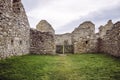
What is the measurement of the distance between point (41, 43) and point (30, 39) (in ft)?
3.57

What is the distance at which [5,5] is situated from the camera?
30.7ft

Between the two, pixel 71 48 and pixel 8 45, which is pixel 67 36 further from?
pixel 8 45

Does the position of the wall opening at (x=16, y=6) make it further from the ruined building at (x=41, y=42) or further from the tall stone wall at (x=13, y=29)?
the ruined building at (x=41, y=42)

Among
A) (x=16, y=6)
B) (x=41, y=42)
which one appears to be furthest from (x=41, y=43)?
(x=16, y=6)

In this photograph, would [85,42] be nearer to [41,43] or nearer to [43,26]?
[41,43]

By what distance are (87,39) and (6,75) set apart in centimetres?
1188

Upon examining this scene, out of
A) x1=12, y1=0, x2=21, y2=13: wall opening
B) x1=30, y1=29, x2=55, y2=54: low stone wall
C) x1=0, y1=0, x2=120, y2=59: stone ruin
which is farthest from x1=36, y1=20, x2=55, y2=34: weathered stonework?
x1=12, y1=0, x2=21, y2=13: wall opening

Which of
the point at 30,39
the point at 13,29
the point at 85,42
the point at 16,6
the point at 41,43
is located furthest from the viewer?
the point at 85,42

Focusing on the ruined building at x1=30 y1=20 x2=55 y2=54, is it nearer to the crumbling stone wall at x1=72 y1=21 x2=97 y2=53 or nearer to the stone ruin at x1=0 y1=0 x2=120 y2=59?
the stone ruin at x1=0 y1=0 x2=120 y2=59

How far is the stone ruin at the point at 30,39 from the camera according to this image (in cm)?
940

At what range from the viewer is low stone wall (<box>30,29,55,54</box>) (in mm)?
14914

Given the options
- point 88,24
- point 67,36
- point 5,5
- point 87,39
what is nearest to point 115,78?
point 5,5

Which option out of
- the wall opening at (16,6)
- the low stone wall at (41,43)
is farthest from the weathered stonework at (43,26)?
the wall opening at (16,6)

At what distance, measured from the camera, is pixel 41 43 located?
49.6ft
